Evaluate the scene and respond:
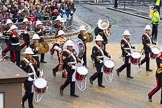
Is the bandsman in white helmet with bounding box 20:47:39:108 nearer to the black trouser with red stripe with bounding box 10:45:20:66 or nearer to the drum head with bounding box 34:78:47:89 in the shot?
the drum head with bounding box 34:78:47:89

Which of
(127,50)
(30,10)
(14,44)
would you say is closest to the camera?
(127,50)

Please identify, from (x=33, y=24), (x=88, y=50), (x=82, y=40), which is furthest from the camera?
(x=33, y=24)

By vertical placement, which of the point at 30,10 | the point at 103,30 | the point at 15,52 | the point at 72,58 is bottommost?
the point at 15,52

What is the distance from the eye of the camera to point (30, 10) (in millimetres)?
25672

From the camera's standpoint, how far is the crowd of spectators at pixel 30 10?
934 inches

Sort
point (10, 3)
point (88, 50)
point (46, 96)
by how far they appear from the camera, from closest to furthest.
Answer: point (46, 96)
point (88, 50)
point (10, 3)

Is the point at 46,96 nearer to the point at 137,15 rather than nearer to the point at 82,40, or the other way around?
the point at 82,40

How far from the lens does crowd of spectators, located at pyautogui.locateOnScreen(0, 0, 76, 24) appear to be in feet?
77.8

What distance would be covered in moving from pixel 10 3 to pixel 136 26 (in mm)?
9552

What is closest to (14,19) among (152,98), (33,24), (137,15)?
(33,24)

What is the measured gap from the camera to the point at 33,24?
75.5 ft

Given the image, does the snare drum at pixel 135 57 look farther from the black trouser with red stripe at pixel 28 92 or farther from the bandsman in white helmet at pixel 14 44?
the black trouser with red stripe at pixel 28 92

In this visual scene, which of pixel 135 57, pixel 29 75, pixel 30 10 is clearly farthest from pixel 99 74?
pixel 30 10

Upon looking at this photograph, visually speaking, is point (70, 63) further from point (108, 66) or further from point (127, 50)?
point (127, 50)
